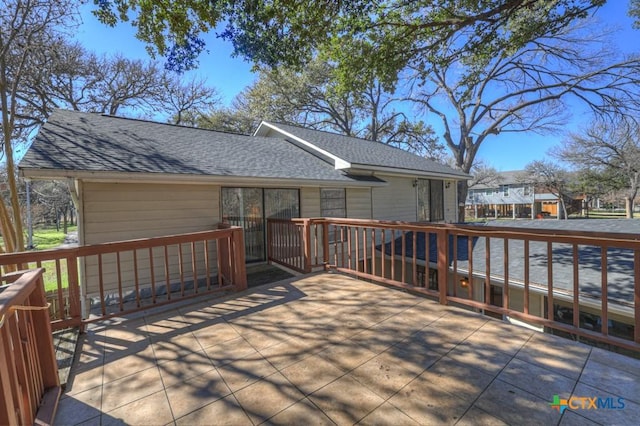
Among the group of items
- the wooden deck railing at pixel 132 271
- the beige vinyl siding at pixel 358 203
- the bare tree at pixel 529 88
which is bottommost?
the wooden deck railing at pixel 132 271

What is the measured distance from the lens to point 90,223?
192 inches

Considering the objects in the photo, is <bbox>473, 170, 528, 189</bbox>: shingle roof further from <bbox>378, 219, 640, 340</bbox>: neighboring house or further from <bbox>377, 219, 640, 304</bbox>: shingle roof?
<bbox>378, 219, 640, 340</bbox>: neighboring house

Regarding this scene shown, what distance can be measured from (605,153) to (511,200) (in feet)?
57.2

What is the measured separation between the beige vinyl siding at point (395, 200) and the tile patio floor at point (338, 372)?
20.8ft

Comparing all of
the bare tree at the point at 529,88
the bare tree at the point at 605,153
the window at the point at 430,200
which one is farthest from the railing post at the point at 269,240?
the bare tree at the point at 605,153

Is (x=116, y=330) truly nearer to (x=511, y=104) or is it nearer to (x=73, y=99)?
(x=73, y=99)

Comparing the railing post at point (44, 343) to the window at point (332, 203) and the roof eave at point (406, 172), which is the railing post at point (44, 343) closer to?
the window at point (332, 203)

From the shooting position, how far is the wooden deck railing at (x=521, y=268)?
255 cm

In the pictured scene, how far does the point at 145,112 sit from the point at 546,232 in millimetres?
16763

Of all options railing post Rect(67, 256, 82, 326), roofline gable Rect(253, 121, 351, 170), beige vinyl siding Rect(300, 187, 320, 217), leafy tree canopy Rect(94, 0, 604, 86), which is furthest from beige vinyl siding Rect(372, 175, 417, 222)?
railing post Rect(67, 256, 82, 326)

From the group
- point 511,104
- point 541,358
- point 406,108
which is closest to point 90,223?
point 541,358

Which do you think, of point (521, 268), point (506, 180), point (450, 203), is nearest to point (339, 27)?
point (521, 268)

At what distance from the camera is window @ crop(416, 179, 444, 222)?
1116 centimetres

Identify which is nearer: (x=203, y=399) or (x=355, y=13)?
(x=203, y=399)
